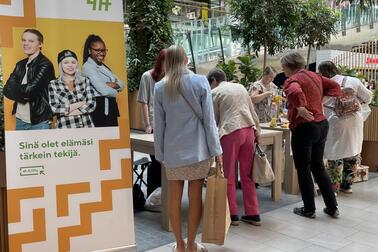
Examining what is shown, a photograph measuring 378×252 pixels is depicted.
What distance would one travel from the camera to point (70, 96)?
106 inches

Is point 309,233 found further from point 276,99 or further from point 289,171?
point 276,99

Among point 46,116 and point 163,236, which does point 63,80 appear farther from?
point 163,236

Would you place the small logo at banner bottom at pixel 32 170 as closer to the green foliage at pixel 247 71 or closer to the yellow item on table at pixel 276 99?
the yellow item on table at pixel 276 99

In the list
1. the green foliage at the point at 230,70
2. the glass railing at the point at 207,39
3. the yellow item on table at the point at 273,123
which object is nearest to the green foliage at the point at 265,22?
the green foliage at the point at 230,70

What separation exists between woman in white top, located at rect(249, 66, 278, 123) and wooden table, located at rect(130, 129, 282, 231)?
0.47m

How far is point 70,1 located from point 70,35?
20 cm

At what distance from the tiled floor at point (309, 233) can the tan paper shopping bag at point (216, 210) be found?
256 millimetres

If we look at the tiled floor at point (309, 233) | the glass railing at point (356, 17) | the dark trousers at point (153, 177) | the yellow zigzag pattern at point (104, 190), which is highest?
the glass railing at point (356, 17)

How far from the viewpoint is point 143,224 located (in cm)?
383

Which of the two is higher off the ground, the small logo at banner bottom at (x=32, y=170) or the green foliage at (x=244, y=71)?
the green foliage at (x=244, y=71)

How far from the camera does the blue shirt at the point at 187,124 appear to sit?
2836mm

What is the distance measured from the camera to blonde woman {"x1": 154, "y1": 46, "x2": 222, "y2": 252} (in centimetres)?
284

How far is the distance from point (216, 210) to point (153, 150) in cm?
89

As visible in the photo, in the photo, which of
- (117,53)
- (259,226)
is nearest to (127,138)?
(117,53)
